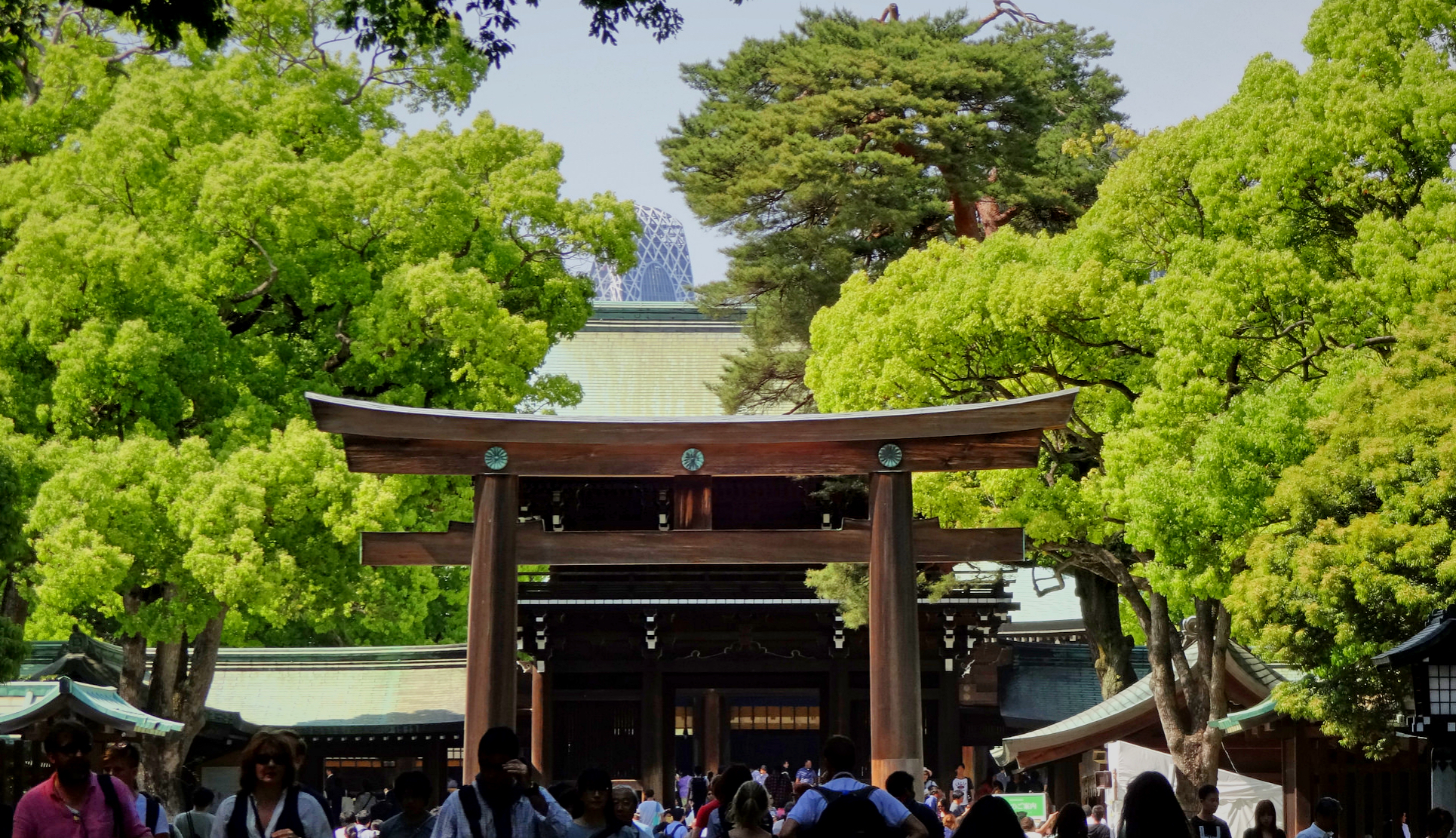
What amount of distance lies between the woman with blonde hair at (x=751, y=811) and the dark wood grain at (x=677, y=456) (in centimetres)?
871

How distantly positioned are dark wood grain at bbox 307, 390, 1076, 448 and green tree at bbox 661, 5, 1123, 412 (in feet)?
40.0

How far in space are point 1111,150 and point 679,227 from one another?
31.5 metres

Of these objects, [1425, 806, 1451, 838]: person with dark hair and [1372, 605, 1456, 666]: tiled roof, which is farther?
[1372, 605, 1456, 666]: tiled roof

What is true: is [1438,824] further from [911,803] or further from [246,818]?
[246,818]

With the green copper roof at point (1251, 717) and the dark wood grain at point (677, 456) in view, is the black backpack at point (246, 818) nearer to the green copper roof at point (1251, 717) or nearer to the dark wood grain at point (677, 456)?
the dark wood grain at point (677, 456)

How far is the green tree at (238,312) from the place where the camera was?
22047mm

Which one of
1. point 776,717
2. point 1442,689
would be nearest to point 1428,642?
point 1442,689

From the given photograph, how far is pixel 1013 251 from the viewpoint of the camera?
880 inches

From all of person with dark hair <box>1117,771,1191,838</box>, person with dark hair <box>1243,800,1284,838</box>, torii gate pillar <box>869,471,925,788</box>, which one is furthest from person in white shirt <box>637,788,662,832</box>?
person with dark hair <box>1117,771,1191,838</box>

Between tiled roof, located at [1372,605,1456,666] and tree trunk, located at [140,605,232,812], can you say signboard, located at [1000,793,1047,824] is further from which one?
tree trunk, located at [140,605,232,812]

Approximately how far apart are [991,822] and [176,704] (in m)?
20.5

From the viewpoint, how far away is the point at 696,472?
1686cm

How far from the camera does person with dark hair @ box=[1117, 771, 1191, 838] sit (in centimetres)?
605

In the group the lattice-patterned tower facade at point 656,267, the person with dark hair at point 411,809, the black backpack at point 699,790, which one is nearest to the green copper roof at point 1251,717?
the black backpack at point 699,790
